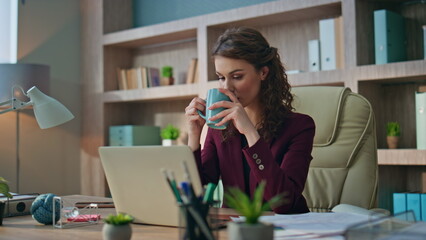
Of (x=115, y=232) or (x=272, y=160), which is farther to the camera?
(x=272, y=160)

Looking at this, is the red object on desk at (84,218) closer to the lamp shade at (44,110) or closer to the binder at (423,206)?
the lamp shade at (44,110)

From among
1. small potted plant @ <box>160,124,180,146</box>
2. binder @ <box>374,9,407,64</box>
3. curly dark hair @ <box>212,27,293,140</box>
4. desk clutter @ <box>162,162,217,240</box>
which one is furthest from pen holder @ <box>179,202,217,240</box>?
small potted plant @ <box>160,124,180,146</box>

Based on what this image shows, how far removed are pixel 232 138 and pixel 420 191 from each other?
1718 mm

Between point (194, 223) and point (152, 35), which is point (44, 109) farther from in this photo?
point (152, 35)

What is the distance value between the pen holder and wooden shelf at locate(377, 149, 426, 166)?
7.15 feet

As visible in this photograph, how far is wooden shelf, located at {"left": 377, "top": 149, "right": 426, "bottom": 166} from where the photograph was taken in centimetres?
280

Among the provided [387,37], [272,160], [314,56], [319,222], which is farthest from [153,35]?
[319,222]

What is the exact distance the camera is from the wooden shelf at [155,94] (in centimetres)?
378

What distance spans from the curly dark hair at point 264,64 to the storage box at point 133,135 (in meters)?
2.30

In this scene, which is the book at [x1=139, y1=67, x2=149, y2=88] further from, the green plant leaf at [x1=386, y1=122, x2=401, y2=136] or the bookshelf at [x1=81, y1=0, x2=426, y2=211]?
the green plant leaf at [x1=386, y1=122, x2=401, y2=136]

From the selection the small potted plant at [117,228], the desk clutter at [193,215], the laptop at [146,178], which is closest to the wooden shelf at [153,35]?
the laptop at [146,178]

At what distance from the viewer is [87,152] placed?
14.5ft

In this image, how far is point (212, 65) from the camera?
3.69 metres

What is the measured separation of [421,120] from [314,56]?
71 cm
